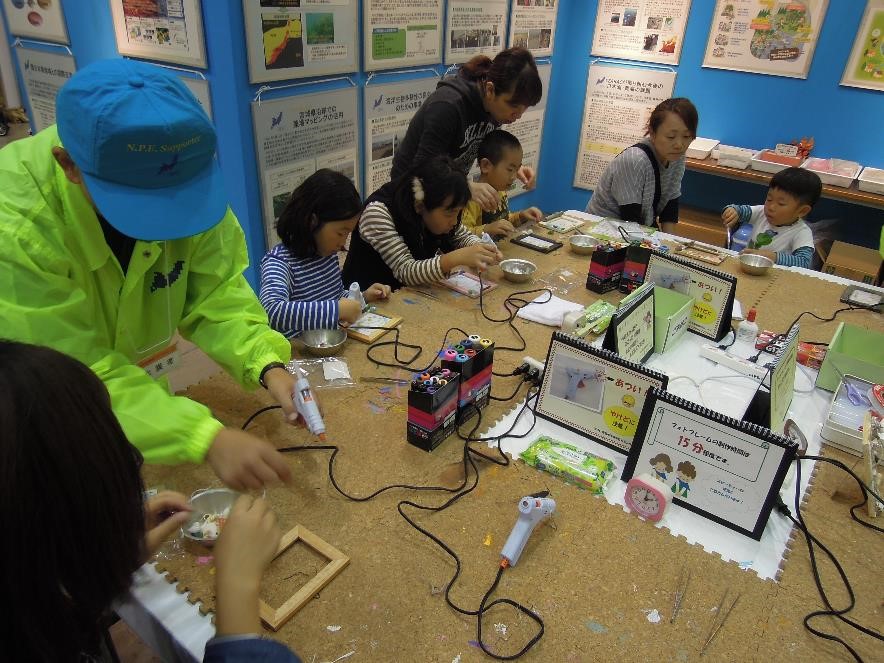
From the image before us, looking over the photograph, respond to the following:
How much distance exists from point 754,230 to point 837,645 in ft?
7.43

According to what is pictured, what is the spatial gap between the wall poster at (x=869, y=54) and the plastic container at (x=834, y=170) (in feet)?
1.36

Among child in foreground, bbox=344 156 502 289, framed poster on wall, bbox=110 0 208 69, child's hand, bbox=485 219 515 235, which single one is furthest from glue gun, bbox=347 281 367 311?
framed poster on wall, bbox=110 0 208 69

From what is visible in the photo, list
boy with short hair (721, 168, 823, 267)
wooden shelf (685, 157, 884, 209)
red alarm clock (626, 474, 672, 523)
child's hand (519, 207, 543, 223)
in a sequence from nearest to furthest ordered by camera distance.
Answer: red alarm clock (626, 474, 672, 523), boy with short hair (721, 168, 823, 267), child's hand (519, 207, 543, 223), wooden shelf (685, 157, 884, 209)

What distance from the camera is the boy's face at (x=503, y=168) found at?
7.91ft

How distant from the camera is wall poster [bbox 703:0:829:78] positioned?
11.1 feet

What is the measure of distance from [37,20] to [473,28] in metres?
2.25

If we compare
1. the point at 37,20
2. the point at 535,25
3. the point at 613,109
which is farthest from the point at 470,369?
the point at 613,109

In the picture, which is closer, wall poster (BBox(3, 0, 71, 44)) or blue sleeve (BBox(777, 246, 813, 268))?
blue sleeve (BBox(777, 246, 813, 268))

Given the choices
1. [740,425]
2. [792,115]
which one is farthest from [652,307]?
[792,115]

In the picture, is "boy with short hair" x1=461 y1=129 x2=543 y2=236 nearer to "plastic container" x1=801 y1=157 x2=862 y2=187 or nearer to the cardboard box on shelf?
the cardboard box on shelf

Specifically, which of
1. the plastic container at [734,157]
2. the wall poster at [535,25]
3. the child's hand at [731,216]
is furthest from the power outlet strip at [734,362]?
the wall poster at [535,25]

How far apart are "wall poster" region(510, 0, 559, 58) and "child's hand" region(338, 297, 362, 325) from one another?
280 centimetres

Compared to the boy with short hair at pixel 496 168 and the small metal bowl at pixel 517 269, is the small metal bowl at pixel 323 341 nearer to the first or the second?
the small metal bowl at pixel 517 269

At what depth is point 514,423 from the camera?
135 cm
